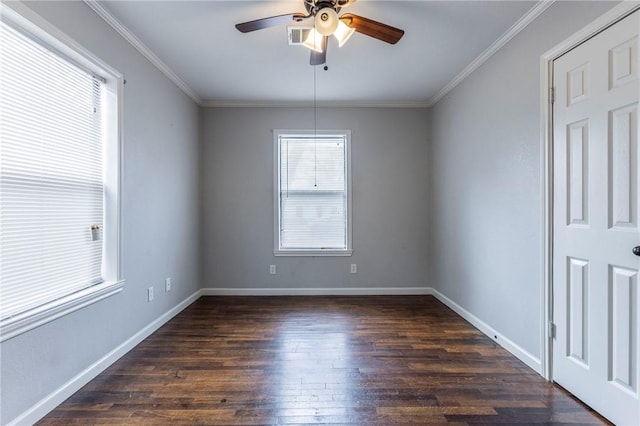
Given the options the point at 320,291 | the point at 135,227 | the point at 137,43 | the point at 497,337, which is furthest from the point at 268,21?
the point at 320,291

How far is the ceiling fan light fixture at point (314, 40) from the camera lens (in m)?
2.01

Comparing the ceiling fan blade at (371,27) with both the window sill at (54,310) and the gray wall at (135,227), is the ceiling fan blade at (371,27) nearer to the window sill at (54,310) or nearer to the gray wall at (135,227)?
the gray wall at (135,227)

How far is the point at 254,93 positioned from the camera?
3.60m

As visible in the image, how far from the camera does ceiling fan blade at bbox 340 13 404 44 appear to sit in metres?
1.85

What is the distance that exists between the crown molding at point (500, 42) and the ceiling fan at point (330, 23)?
0.97 meters

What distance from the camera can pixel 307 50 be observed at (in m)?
2.64

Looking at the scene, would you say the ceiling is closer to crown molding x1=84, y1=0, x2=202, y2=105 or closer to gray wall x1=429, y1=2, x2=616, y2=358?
crown molding x1=84, y1=0, x2=202, y2=105

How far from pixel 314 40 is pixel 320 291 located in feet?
9.54

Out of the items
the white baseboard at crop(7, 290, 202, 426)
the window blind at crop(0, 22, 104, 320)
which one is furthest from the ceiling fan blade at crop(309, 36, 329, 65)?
the white baseboard at crop(7, 290, 202, 426)

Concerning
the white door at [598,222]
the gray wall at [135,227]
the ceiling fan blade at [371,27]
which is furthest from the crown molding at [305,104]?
the white door at [598,222]

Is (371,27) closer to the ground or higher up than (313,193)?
higher up

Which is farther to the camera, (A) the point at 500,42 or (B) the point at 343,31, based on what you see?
(A) the point at 500,42

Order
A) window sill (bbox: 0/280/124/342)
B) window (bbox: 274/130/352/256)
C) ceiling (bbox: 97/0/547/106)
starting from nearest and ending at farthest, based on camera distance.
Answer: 1. window sill (bbox: 0/280/124/342)
2. ceiling (bbox: 97/0/547/106)
3. window (bbox: 274/130/352/256)

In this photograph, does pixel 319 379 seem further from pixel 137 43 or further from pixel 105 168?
pixel 137 43
